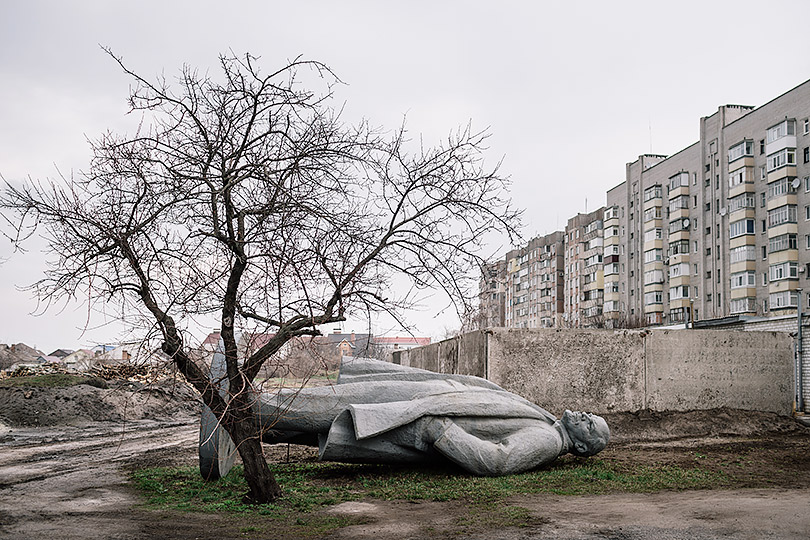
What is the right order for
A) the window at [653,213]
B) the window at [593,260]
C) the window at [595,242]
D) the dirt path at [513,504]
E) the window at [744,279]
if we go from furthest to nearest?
the window at [593,260] < the window at [595,242] < the window at [653,213] < the window at [744,279] < the dirt path at [513,504]

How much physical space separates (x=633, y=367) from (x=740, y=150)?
124 feet

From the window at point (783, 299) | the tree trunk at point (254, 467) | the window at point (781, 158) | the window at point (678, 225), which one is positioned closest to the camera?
the tree trunk at point (254, 467)

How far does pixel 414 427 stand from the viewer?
8516 mm

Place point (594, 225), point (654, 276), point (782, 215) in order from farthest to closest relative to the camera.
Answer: point (594, 225) → point (654, 276) → point (782, 215)

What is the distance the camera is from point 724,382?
49.7 ft

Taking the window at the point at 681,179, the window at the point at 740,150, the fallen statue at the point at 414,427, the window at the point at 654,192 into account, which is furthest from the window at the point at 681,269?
the fallen statue at the point at 414,427

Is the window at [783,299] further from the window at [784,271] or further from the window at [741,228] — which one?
the window at [741,228]

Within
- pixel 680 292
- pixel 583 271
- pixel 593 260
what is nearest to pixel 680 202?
pixel 680 292

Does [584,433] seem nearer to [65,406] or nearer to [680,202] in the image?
[65,406]

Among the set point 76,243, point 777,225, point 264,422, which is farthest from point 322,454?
point 777,225

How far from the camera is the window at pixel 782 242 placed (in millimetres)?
43531

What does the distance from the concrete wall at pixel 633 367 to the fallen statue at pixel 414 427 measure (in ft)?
14.2

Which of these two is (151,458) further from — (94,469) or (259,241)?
(259,241)

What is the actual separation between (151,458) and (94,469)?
1347 mm
